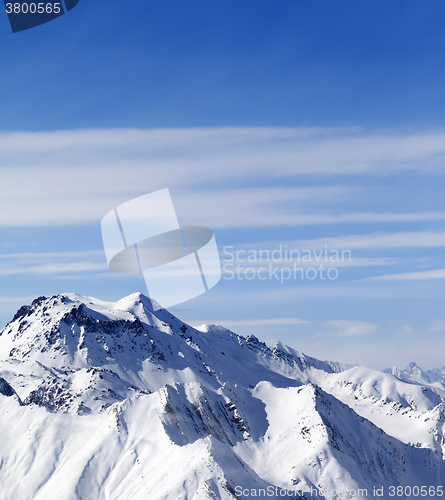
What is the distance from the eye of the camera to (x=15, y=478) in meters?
199

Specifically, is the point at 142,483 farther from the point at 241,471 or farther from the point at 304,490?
the point at 304,490

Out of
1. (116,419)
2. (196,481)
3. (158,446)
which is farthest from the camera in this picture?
(116,419)

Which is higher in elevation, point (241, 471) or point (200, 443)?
point (200, 443)

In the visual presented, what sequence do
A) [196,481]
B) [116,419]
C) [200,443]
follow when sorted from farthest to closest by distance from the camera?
[116,419] → [200,443] → [196,481]

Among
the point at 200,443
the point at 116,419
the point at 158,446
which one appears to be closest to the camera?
the point at 200,443

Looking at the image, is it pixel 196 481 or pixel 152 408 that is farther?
pixel 152 408

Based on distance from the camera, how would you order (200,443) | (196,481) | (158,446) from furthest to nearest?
(158,446) → (200,443) → (196,481)

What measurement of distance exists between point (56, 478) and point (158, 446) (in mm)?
39223

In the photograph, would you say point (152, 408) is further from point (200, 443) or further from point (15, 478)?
point (15, 478)

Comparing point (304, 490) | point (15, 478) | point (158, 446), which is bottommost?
point (304, 490)

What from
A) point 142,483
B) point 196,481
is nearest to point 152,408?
point 142,483

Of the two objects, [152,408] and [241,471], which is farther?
[152,408]

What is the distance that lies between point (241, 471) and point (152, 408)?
44.0 metres

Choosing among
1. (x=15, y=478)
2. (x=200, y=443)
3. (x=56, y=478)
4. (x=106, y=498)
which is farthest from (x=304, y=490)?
(x=15, y=478)
